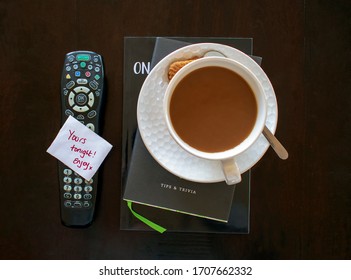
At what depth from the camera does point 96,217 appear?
0.62m

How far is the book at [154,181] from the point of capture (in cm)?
60

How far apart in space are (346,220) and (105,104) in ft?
1.52

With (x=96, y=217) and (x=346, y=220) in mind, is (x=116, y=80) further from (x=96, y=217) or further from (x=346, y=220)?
(x=346, y=220)

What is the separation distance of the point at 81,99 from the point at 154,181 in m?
0.18

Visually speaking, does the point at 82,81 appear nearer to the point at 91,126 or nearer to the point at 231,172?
the point at 91,126

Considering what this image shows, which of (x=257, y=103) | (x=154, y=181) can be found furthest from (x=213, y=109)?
(x=154, y=181)

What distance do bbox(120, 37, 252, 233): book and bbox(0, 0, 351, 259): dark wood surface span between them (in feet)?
0.05

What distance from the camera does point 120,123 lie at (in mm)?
610

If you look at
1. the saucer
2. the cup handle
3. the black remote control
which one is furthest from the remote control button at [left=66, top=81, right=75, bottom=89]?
the cup handle

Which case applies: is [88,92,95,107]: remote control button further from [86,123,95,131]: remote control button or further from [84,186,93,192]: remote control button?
[84,186,93,192]: remote control button

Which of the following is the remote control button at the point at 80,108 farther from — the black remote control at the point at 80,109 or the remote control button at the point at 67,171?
the remote control button at the point at 67,171

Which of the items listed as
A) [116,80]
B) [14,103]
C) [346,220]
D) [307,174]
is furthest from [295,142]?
[14,103]

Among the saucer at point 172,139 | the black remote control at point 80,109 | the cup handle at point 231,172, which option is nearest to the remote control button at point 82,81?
the black remote control at point 80,109

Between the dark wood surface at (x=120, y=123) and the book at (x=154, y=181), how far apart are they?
16 mm
